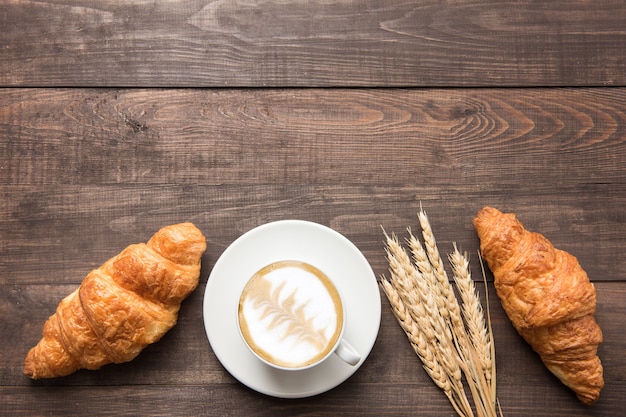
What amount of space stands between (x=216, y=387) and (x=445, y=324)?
0.93 m

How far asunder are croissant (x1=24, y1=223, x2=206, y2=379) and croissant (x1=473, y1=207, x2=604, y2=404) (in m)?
1.15

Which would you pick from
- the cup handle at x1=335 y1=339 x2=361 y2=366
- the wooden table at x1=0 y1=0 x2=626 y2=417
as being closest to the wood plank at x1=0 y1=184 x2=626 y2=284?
the wooden table at x1=0 y1=0 x2=626 y2=417

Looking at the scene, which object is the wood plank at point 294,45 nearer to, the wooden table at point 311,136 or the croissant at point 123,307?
the wooden table at point 311,136

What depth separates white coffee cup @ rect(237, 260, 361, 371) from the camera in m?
1.97

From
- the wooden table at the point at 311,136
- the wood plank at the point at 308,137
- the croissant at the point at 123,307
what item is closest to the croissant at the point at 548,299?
the wooden table at the point at 311,136

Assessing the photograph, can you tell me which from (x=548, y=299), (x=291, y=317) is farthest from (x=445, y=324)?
(x=291, y=317)

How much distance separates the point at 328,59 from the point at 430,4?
48 cm

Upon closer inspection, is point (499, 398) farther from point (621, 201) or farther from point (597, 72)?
point (597, 72)

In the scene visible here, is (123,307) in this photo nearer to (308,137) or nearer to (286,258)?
(286,258)

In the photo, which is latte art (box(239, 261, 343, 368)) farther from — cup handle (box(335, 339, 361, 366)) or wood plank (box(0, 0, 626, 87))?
wood plank (box(0, 0, 626, 87))

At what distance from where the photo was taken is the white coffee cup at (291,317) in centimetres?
197

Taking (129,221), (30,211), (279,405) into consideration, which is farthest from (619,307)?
(30,211)

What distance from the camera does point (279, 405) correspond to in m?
2.20

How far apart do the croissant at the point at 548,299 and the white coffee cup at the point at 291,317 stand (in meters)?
0.65
